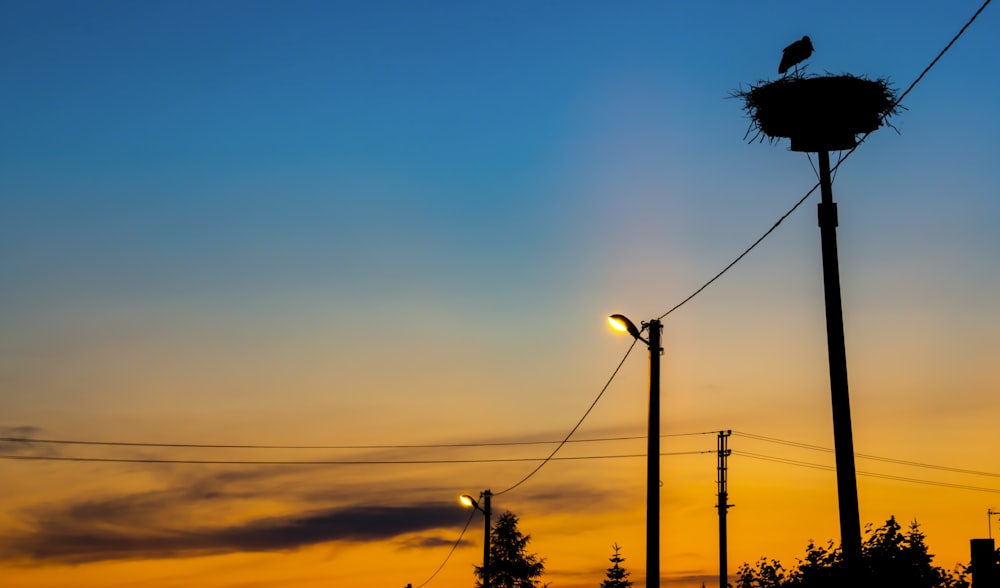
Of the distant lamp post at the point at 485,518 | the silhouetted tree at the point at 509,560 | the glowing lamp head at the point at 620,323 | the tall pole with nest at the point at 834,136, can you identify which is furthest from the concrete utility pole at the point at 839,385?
the silhouetted tree at the point at 509,560

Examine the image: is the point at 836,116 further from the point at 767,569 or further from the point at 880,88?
the point at 767,569

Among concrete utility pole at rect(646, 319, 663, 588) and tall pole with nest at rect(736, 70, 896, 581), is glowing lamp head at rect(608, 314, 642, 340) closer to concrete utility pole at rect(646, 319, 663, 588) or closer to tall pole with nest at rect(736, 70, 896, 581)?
concrete utility pole at rect(646, 319, 663, 588)

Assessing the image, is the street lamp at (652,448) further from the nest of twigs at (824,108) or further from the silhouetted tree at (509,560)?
the silhouetted tree at (509,560)

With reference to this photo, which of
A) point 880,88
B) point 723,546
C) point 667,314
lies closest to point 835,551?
point 667,314

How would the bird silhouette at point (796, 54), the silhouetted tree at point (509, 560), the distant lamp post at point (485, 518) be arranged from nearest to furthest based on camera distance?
the bird silhouette at point (796, 54), the distant lamp post at point (485, 518), the silhouetted tree at point (509, 560)

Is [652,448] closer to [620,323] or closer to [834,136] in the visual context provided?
[620,323]

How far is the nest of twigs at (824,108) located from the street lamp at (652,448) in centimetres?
419

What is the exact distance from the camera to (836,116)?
20000 millimetres

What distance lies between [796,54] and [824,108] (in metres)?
2.64

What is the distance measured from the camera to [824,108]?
19.8 m

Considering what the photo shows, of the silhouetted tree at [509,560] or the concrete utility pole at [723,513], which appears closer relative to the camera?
the concrete utility pole at [723,513]

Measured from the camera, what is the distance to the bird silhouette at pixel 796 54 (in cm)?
2205

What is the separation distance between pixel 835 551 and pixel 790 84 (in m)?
13.1

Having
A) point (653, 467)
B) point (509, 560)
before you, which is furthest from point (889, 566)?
point (509, 560)
